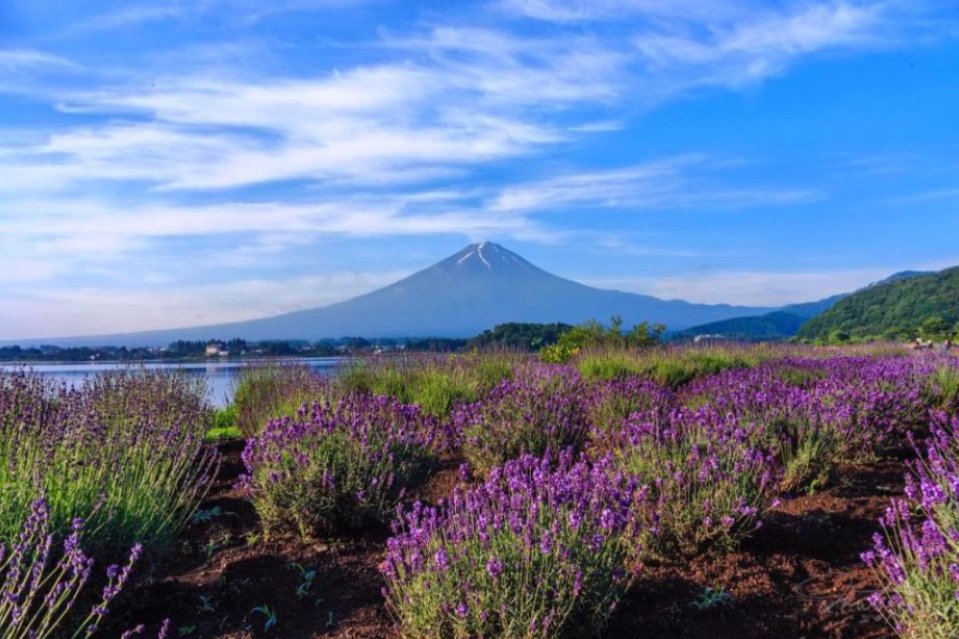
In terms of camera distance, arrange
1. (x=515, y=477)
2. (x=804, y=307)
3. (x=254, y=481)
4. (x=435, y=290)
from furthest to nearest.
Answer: (x=804, y=307), (x=435, y=290), (x=254, y=481), (x=515, y=477)

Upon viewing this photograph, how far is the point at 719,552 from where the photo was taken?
149 inches

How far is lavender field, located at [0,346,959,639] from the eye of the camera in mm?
2945

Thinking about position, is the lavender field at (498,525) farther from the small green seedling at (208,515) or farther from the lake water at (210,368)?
the lake water at (210,368)

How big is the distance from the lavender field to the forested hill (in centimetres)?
4001

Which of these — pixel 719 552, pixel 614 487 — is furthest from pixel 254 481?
pixel 719 552

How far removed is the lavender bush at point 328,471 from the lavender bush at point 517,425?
695mm

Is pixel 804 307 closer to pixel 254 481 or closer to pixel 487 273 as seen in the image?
pixel 487 273

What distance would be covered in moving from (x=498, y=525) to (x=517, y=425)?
8.04 ft

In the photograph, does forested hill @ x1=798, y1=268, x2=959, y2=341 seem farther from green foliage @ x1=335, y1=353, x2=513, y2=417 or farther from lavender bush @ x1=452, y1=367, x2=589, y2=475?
lavender bush @ x1=452, y1=367, x2=589, y2=475

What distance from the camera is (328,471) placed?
4.30 m

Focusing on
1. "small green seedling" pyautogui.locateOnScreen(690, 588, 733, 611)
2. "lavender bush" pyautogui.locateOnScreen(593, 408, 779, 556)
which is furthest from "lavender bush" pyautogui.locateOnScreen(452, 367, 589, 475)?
"small green seedling" pyautogui.locateOnScreen(690, 588, 733, 611)

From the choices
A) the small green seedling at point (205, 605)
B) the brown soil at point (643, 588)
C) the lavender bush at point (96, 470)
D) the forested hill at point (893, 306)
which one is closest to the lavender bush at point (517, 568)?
the brown soil at point (643, 588)

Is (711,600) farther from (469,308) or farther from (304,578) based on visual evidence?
(469,308)

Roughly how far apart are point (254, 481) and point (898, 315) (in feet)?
164
